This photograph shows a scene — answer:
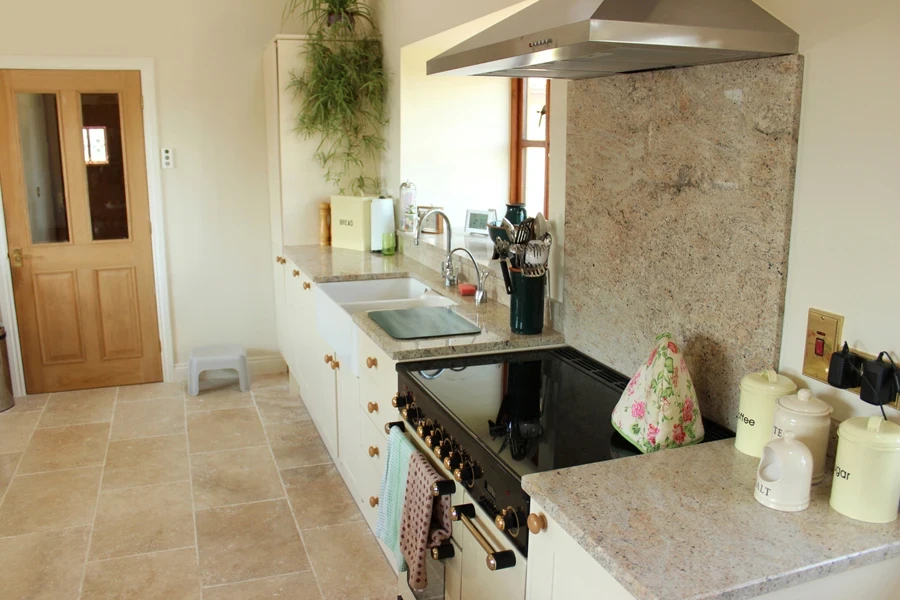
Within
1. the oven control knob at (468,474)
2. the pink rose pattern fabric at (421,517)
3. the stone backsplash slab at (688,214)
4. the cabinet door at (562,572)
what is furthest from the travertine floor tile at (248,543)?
the cabinet door at (562,572)

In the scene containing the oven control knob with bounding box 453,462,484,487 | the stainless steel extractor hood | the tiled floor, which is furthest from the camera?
the tiled floor

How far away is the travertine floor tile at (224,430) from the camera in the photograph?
4090 millimetres

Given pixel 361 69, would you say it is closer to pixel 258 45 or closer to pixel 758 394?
pixel 258 45

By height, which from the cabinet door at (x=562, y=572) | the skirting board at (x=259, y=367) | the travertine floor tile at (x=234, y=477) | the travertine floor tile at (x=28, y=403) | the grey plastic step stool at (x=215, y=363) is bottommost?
the travertine floor tile at (x=234, y=477)

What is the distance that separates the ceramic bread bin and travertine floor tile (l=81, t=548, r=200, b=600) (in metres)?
2.07

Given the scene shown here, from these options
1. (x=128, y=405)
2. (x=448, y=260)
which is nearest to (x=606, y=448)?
(x=448, y=260)

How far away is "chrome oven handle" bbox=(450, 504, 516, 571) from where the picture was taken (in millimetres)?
1685

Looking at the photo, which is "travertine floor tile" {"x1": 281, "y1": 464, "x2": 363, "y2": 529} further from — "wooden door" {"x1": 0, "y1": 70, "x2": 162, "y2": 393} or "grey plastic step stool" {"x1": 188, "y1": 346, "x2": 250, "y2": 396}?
"wooden door" {"x1": 0, "y1": 70, "x2": 162, "y2": 393}

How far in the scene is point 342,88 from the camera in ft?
14.4

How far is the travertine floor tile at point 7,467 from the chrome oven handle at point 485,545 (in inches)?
102

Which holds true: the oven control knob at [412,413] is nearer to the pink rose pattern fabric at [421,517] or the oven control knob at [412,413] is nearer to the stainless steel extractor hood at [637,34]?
the pink rose pattern fabric at [421,517]

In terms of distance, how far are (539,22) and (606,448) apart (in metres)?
0.99

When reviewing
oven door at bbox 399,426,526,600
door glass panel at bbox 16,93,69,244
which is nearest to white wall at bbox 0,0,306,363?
door glass panel at bbox 16,93,69,244

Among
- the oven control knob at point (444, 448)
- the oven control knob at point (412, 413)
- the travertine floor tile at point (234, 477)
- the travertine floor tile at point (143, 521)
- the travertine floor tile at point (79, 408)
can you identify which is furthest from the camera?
the travertine floor tile at point (79, 408)
